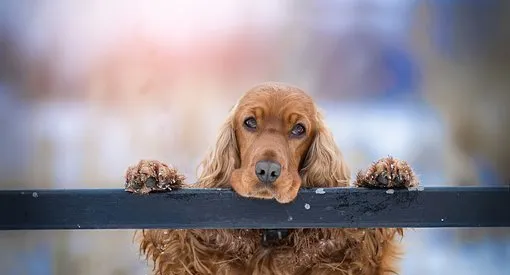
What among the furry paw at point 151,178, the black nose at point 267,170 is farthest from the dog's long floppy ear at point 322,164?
the furry paw at point 151,178

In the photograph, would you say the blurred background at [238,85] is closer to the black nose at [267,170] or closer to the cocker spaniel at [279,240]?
the cocker spaniel at [279,240]

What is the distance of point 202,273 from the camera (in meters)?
3.34

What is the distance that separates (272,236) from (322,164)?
1.14 ft

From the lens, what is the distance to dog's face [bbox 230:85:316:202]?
2.94 meters

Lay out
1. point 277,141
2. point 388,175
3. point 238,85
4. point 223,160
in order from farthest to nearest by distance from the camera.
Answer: point 238,85 < point 223,160 < point 277,141 < point 388,175

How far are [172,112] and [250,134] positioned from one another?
1.89m

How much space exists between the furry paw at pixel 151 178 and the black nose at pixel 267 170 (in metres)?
0.29

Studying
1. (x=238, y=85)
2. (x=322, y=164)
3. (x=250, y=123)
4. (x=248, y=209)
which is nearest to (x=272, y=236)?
(x=322, y=164)

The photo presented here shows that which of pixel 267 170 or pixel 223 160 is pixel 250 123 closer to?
pixel 223 160

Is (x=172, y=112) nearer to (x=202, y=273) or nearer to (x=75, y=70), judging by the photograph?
(x=75, y=70)

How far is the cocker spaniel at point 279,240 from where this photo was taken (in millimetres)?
3279

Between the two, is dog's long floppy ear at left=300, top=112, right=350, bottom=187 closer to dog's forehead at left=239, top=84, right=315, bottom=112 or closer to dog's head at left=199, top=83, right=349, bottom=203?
dog's head at left=199, top=83, right=349, bottom=203

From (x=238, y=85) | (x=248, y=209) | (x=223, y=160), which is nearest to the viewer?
(x=248, y=209)

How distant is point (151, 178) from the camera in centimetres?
248
